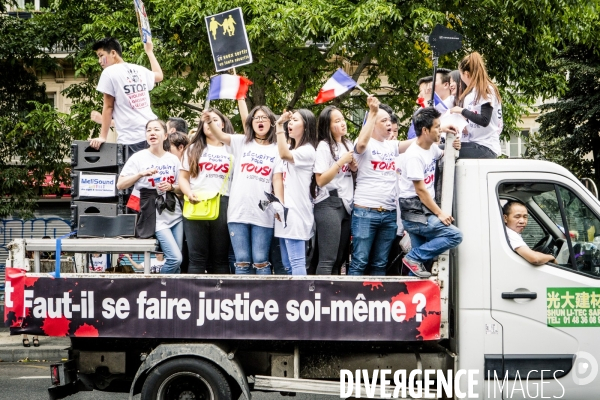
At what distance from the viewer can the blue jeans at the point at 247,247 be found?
6.39 m

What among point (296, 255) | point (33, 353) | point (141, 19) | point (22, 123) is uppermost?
point (141, 19)

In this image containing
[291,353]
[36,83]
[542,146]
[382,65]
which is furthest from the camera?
[542,146]

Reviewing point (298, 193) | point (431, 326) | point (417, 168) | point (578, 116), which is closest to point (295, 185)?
point (298, 193)

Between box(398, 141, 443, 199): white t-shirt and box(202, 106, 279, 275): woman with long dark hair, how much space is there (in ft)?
3.48

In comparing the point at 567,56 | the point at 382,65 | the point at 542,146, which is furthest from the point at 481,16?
the point at 542,146

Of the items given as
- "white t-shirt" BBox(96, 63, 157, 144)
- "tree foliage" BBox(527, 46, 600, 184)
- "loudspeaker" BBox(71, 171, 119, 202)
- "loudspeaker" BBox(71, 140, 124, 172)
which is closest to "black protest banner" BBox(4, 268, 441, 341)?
"loudspeaker" BBox(71, 171, 119, 202)

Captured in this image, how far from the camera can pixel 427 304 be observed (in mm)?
5695

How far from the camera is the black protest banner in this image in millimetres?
5727

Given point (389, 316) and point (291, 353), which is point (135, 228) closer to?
point (291, 353)

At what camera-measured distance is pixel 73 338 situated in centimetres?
620

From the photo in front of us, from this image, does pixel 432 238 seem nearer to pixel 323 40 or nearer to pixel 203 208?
pixel 203 208

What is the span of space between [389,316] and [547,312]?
1113mm

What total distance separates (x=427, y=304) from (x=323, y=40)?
9.08 metres

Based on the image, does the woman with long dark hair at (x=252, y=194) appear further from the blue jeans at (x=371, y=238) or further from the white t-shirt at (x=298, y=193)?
the blue jeans at (x=371, y=238)
